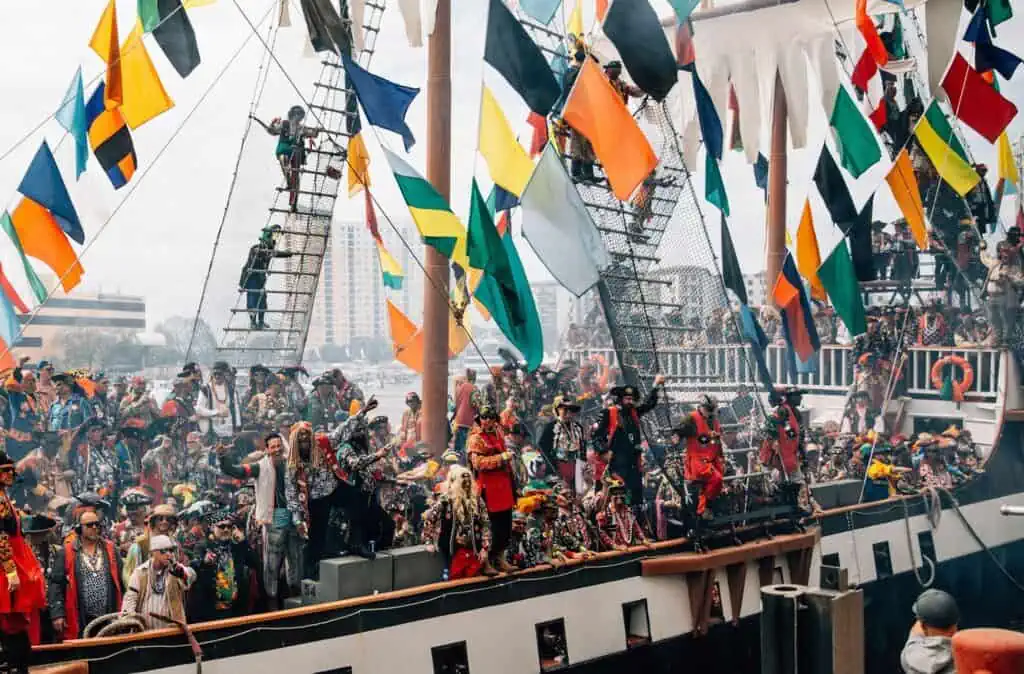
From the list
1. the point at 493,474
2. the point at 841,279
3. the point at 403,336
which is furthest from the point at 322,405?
the point at 841,279

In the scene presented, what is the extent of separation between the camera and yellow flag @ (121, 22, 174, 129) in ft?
39.8

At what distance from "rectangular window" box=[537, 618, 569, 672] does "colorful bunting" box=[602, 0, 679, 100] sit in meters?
6.16

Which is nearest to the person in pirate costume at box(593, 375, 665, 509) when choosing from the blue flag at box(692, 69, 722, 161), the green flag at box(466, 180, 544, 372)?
the green flag at box(466, 180, 544, 372)

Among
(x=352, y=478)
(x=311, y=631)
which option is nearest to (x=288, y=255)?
(x=352, y=478)

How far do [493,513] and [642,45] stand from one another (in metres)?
A: 5.73

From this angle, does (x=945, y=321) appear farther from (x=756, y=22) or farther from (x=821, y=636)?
(x=821, y=636)

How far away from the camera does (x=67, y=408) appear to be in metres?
13.4

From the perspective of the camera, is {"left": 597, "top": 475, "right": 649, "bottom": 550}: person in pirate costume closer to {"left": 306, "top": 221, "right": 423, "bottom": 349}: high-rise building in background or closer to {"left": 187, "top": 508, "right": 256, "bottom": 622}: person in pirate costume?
{"left": 187, "top": 508, "right": 256, "bottom": 622}: person in pirate costume

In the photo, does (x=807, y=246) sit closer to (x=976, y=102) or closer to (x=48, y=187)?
(x=976, y=102)

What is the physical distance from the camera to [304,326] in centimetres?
1627

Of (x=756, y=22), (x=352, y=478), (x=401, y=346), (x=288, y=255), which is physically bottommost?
(x=352, y=478)

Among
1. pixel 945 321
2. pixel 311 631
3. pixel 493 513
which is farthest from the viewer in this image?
pixel 945 321

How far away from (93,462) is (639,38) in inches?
301

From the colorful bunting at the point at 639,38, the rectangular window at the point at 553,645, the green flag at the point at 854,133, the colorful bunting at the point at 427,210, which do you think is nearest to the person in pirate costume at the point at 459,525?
the rectangular window at the point at 553,645
